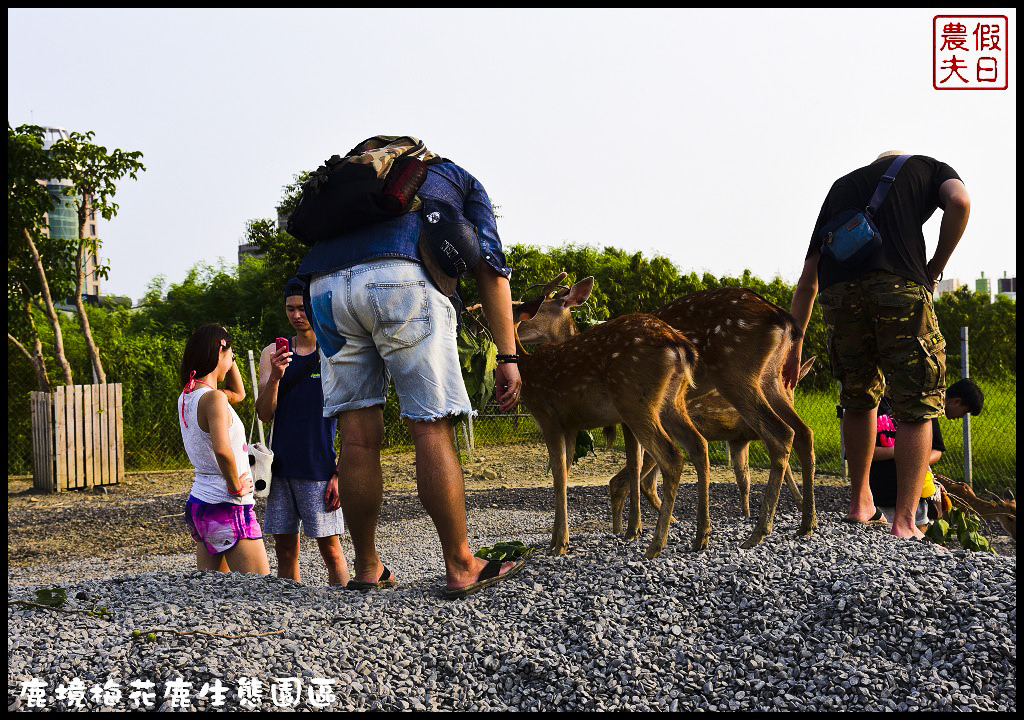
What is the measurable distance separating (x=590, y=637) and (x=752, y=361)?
1.91m

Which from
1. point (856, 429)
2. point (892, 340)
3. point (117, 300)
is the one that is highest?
point (117, 300)

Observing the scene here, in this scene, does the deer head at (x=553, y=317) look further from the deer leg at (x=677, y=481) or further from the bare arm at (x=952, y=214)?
the bare arm at (x=952, y=214)

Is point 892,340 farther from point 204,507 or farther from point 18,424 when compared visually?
point 18,424

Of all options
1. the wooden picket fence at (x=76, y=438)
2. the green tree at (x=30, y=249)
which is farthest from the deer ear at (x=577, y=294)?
the green tree at (x=30, y=249)

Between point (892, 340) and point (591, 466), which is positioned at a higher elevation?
point (892, 340)

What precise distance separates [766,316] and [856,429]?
2.48 ft

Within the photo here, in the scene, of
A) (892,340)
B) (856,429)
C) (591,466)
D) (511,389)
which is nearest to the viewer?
(511,389)

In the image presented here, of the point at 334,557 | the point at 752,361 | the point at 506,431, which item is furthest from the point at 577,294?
the point at 506,431

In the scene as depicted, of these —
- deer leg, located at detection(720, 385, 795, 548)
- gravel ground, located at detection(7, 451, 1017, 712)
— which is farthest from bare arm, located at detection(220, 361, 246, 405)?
deer leg, located at detection(720, 385, 795, 548)

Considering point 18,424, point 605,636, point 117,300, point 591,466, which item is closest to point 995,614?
point 605,636

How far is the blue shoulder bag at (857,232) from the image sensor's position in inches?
171

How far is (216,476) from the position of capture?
4.48 meters

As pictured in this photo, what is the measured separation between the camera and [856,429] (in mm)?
4766

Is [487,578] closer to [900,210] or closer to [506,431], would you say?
[900,210]
